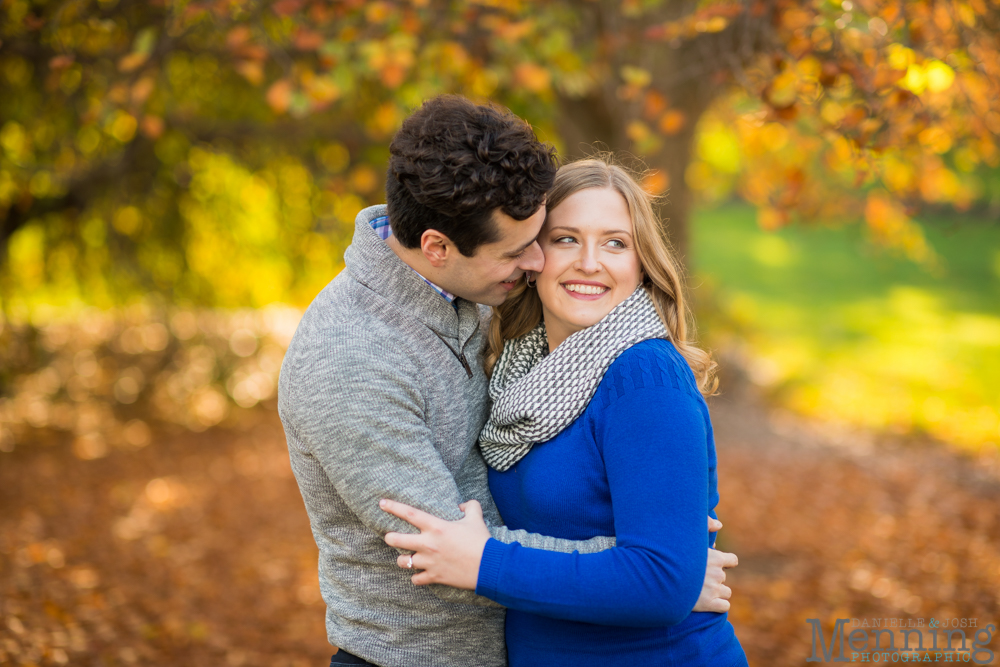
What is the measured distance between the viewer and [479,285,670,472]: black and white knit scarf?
1.73 m

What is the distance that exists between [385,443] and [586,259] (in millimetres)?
687

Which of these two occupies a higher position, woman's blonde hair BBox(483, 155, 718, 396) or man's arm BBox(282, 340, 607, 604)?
woman's blonde hair BBox(483, 155, 718, 396)

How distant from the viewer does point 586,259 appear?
1.88 meters

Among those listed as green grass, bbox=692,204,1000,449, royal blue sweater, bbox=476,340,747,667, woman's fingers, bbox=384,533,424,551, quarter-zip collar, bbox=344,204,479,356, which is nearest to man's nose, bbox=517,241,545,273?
quarter-zip collar, bbox=344,204,479,356

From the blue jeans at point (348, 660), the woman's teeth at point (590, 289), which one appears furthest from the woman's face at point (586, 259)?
→ the blue jeans at point (348, 660)

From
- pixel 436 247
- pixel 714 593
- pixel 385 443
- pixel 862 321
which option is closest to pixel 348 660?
pixel 385 443

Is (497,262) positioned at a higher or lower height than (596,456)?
higher

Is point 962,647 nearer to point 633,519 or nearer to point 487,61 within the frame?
point 633,519

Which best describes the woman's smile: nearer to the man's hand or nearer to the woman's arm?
the woman's arm

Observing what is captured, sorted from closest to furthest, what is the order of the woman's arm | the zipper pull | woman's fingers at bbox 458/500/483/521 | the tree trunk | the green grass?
the woman's arm < woman's fingers at bbox 458/500/483/521 < the zipper pull < the tree trunk < the green grass

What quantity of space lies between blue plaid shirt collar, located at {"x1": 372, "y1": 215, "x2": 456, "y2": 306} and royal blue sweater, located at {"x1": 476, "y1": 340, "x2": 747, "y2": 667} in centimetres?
42

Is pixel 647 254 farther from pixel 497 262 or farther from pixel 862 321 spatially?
pixel 862 321

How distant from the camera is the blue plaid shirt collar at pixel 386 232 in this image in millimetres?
1807

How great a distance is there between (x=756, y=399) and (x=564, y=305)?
8.59 meters
